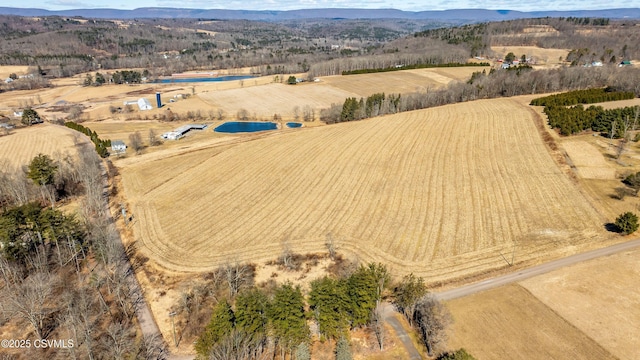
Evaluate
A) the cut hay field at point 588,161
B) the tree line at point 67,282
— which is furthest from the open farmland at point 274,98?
the cut hay field at point 588,161

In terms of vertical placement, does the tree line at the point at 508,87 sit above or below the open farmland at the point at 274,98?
above

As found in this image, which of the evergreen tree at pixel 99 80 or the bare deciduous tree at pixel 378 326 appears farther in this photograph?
the evergreen tree at pixel 99 80

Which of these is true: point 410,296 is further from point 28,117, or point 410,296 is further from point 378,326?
point 28,117

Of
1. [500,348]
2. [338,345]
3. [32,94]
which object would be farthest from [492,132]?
[32,94]

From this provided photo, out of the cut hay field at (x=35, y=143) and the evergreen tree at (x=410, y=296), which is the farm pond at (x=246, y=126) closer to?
the cut hay field at (x=35, y=143)

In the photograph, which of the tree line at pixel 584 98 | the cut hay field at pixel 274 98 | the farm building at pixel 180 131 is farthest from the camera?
the cut hay field at pixel 274 98

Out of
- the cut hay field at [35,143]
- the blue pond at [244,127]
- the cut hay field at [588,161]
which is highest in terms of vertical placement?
the cut hay field at [588,161]

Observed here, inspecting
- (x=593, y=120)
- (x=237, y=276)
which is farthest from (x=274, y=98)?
(x=237, y=276)
